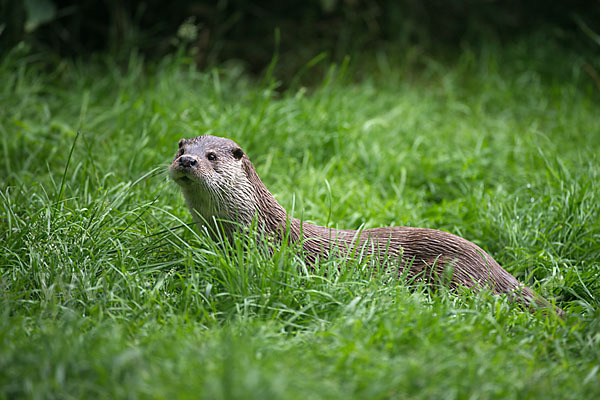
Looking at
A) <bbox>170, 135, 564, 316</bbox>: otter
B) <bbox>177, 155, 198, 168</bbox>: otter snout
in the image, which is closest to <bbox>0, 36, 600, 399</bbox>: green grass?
<bbox>170, 135, 564, 316</bbox>: otter

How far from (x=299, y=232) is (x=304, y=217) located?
0.67 m

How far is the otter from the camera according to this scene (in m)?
2.60

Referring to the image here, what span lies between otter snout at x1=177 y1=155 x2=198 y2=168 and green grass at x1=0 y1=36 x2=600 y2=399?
1.04 ft

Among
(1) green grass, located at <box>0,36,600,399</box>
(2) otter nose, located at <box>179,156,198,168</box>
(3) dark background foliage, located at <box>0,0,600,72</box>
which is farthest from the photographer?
(3) dark background foliage, located at <box>0,0,600,72</box>

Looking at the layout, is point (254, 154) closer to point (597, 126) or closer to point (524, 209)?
point (524, 209)

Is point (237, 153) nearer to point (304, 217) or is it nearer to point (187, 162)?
point (187, 162)

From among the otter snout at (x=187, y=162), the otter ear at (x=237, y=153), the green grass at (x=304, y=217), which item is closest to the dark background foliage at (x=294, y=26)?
the green grass at (x=304, y=217)

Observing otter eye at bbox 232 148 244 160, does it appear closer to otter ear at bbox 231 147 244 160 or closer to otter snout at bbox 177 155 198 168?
otter ear at bbox 231 147 244 160

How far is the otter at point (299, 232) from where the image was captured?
2602mm

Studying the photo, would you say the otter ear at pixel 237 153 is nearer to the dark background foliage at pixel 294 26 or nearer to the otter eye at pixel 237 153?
the otter eye at pixel 237 153

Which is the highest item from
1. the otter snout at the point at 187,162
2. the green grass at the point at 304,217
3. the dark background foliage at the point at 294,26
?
the dark background foliage at the point at 294,26

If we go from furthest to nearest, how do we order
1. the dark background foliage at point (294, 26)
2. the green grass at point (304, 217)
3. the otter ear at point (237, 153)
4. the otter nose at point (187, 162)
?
the dark background foliage at point (294, 26), the otter ear at point (237, 153), the otter nose at point (187, 162), the green grass at point (304, 217)

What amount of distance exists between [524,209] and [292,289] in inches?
72.1

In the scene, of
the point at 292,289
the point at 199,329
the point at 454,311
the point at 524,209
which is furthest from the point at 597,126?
the point at 199,329
